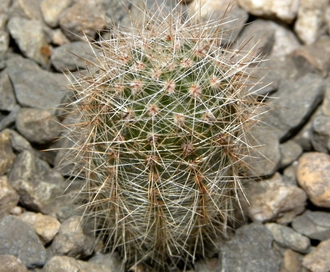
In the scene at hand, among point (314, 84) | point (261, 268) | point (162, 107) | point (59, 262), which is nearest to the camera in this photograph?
point (162, 107)

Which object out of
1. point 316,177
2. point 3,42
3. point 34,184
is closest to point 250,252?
point 316,177

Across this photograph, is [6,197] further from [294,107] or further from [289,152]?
[294,107]

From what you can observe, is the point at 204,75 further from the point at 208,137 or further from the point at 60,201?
the point at 60,201

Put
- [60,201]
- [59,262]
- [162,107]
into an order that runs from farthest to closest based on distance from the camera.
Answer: [60,201] < [59,262] < [162,107]

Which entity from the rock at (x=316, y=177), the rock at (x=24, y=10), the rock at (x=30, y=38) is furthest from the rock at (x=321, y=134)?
the rock at (x=24, y=10)

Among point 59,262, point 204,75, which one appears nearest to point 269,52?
point 204,75

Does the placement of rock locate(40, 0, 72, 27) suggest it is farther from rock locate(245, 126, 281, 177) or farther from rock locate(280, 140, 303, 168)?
rock locate(280, 140, 303, 168)

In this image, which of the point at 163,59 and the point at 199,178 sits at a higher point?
the point at 163,59

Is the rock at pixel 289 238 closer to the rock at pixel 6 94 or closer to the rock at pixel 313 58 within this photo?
the rock at pixel 313 58
